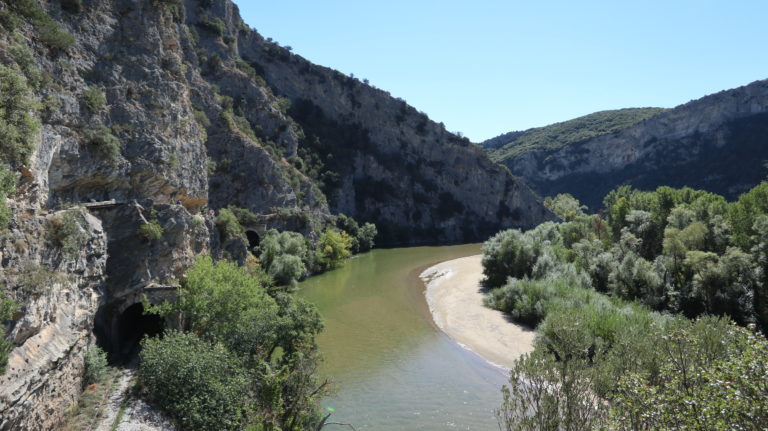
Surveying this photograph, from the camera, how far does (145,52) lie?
30.5 meters

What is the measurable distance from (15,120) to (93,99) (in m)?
9.24

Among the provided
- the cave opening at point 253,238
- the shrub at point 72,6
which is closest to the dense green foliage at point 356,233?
the cave opening at point 253,238

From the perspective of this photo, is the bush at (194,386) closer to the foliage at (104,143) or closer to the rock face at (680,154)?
the foliage at (104,143)

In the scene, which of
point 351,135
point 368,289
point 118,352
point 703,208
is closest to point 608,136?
point 351,135

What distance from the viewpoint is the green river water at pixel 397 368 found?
1835cm

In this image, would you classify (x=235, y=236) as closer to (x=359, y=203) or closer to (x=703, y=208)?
(x=703, y=208)

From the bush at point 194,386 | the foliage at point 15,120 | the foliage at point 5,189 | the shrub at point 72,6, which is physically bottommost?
the bush at point 194,386

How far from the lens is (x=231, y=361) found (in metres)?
16.9

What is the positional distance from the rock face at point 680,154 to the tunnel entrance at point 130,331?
14072 centimetres

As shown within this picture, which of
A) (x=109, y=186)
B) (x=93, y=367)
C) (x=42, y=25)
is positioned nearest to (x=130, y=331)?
(x=93, y=367)

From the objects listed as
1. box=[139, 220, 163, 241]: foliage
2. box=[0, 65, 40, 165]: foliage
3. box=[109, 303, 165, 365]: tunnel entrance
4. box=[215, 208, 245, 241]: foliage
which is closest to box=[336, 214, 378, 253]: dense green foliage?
box=[215, 208, 245, 241]: foliage

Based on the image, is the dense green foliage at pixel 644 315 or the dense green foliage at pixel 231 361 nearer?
the dense green foliage at pixel 644 315

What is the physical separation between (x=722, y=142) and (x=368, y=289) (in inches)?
5816

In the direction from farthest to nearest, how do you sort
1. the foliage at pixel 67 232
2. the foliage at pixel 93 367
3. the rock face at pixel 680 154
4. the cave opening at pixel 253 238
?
the rock face at pixel 680 154 < the cave opening at pixel 253 238 < the foliage at pixel 93 367 < the foliage at pixel 67 232
